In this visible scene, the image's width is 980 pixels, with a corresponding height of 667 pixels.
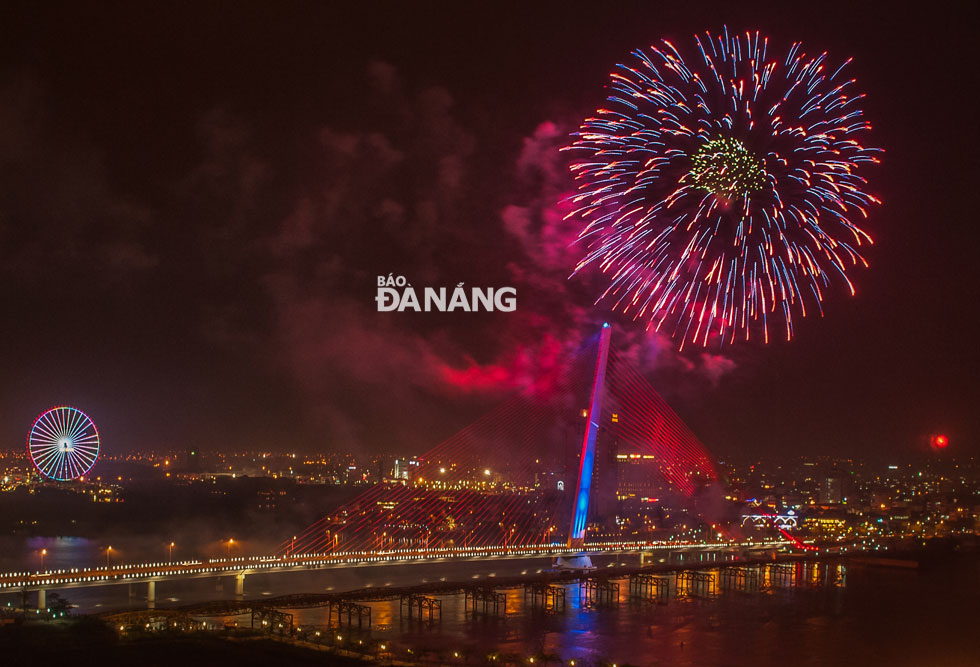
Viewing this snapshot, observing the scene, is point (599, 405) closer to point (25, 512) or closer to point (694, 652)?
point (694, 652)

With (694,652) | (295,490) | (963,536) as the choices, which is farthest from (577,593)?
(295,490)

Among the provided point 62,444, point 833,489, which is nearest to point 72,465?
point 62,444

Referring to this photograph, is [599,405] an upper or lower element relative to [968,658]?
upper

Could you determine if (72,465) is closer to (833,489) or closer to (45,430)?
(45,430)

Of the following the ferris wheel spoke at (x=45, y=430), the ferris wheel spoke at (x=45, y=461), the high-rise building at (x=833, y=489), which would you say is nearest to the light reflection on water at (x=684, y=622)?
the ferris wheel spoke at (x=45, y=461)

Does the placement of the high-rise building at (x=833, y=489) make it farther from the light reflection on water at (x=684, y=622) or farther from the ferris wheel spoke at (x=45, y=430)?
the ferris wheel spoke at (x=45, y=430)

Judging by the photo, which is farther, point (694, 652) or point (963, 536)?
point (963, 536)

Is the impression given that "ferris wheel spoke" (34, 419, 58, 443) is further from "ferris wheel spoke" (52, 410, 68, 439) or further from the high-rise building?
the high-rise building

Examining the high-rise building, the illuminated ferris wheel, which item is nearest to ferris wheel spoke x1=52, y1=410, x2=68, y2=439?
the illuminated ferris wheel
